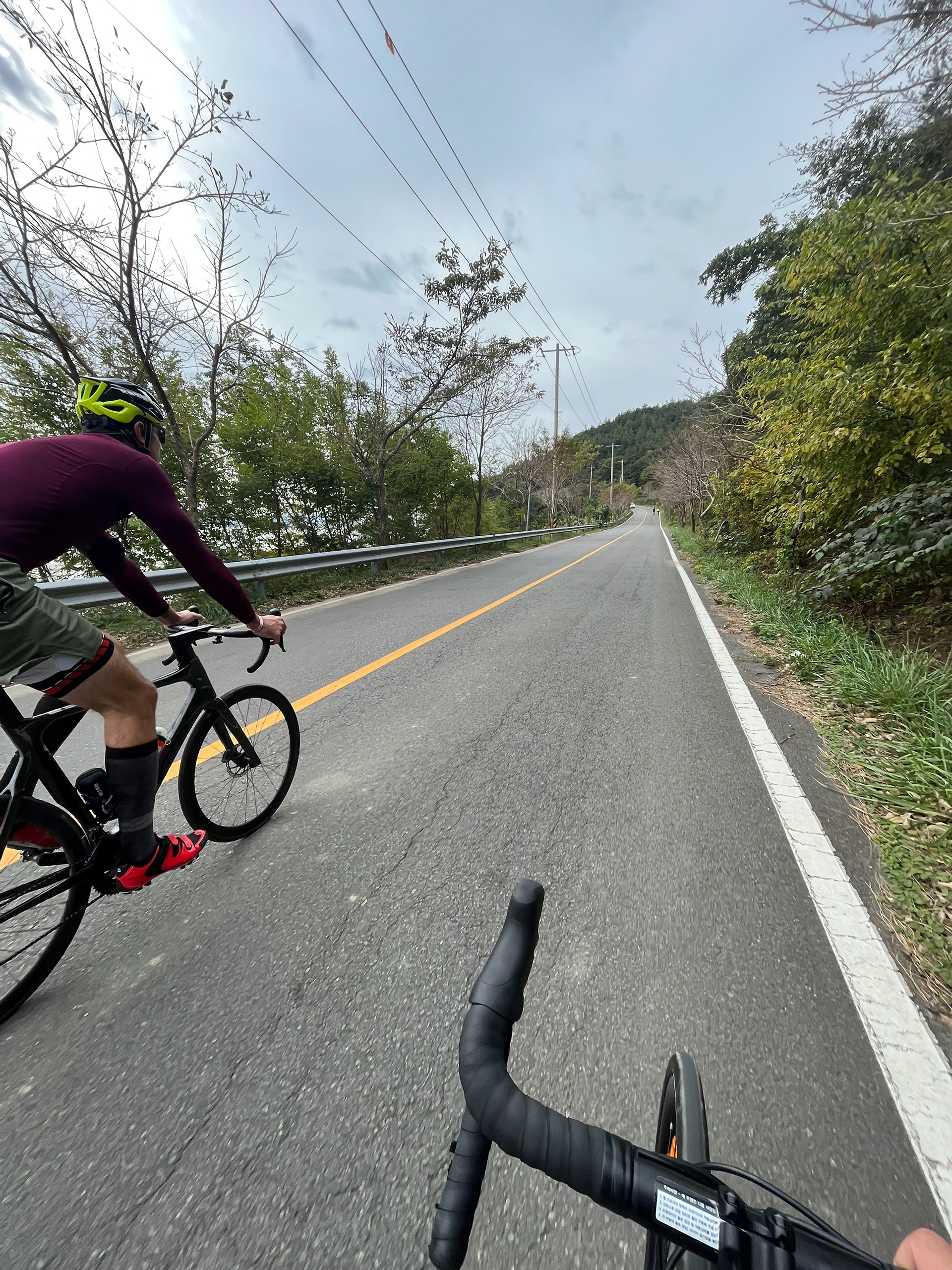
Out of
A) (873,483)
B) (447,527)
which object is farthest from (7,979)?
(447,527)

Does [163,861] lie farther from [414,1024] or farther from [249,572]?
[249,572]

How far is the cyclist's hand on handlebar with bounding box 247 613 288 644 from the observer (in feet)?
6.37

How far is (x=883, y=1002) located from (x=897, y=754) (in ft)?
5.86

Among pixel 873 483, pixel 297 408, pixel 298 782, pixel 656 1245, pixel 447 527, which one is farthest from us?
pixel 447 527

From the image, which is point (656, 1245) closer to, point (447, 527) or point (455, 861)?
point (455, 861)

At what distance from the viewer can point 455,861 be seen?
6.59 feet

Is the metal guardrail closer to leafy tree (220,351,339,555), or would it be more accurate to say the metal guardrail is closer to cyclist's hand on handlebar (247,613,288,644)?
cyclist's hand on handlebar (247,613,288,644)

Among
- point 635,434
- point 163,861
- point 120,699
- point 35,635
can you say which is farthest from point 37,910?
point 635,434

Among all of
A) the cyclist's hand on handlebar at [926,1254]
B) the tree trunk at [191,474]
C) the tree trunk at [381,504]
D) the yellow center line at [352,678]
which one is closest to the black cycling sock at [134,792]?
the yellow center line at [352,678]

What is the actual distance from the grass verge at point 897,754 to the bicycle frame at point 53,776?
2641 mm

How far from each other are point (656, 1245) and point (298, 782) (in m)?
2.25

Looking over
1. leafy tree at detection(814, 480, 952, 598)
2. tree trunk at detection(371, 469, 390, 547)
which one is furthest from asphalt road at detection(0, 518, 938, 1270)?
tree trunk at detection(371, 469, 390, 547)

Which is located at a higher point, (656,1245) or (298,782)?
(656,1245)

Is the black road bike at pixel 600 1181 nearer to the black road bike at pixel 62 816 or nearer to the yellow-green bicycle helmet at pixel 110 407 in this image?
the black road bike at pixel 62 816
